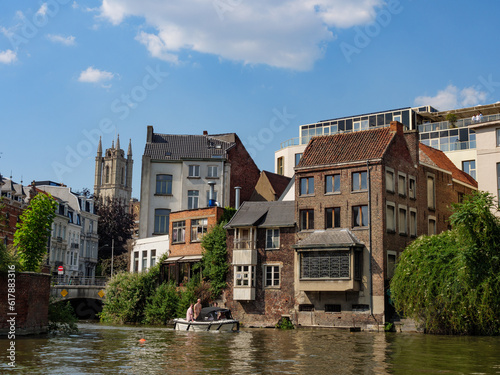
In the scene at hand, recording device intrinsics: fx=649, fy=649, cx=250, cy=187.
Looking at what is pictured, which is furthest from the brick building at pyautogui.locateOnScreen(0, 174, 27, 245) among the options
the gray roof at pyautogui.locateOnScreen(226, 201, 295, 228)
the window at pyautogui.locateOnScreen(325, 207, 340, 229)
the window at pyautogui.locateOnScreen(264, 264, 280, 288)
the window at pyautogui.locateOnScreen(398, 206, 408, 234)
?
the window at pyautogui.locateOnScreen(398, 206, 408, 234)

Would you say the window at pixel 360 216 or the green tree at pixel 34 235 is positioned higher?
the window at pixel 360 216

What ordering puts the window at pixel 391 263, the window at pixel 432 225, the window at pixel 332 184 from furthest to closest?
the window at pixel 432 225
the window at pixel 332 184
the window at pixel 391 263

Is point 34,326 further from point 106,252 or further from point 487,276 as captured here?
point 106,252

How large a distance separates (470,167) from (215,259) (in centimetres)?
2917

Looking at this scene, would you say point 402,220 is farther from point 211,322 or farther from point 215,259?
point 211,322

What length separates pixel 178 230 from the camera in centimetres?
5597

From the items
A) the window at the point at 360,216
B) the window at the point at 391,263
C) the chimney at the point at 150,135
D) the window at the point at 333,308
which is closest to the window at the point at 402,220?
the window at the point at 391,263

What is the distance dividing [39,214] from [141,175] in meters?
29.8

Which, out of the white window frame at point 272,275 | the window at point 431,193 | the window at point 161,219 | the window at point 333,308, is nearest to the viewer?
the window at point 333,308

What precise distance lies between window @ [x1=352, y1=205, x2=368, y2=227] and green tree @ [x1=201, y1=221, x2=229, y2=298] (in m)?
10.7

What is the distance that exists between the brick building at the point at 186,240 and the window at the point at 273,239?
5.58 m

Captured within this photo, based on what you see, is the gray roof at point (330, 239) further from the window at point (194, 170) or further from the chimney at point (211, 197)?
the window at point (194, 170)

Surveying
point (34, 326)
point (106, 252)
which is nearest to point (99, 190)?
point (106, 252)

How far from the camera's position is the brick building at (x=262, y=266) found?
4816 centimetres
